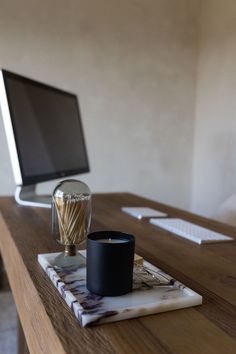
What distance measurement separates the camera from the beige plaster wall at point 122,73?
246cm

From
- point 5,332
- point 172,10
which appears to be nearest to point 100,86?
point 172,10

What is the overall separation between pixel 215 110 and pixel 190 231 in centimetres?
189

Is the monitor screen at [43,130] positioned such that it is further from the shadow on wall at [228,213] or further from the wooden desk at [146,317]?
the shadow on wall at [228,213]

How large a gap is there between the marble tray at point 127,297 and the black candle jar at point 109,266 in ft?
0.04

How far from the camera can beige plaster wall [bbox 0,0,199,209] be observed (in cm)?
246

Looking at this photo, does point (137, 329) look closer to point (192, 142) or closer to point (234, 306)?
point (234, 306)

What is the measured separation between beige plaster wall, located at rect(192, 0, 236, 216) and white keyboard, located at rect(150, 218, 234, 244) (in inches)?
59.5

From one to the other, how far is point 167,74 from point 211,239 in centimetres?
215

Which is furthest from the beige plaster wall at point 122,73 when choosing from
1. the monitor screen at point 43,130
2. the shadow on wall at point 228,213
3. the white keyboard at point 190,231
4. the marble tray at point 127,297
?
the marble tray at point 127,297

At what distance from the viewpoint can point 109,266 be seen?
513 mm

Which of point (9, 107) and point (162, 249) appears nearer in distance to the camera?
point (162, 249)

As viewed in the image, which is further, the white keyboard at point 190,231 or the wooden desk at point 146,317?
the white keyboard at point 190,231

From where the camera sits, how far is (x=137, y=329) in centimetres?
46

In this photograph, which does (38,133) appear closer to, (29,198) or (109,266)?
(29,198)
